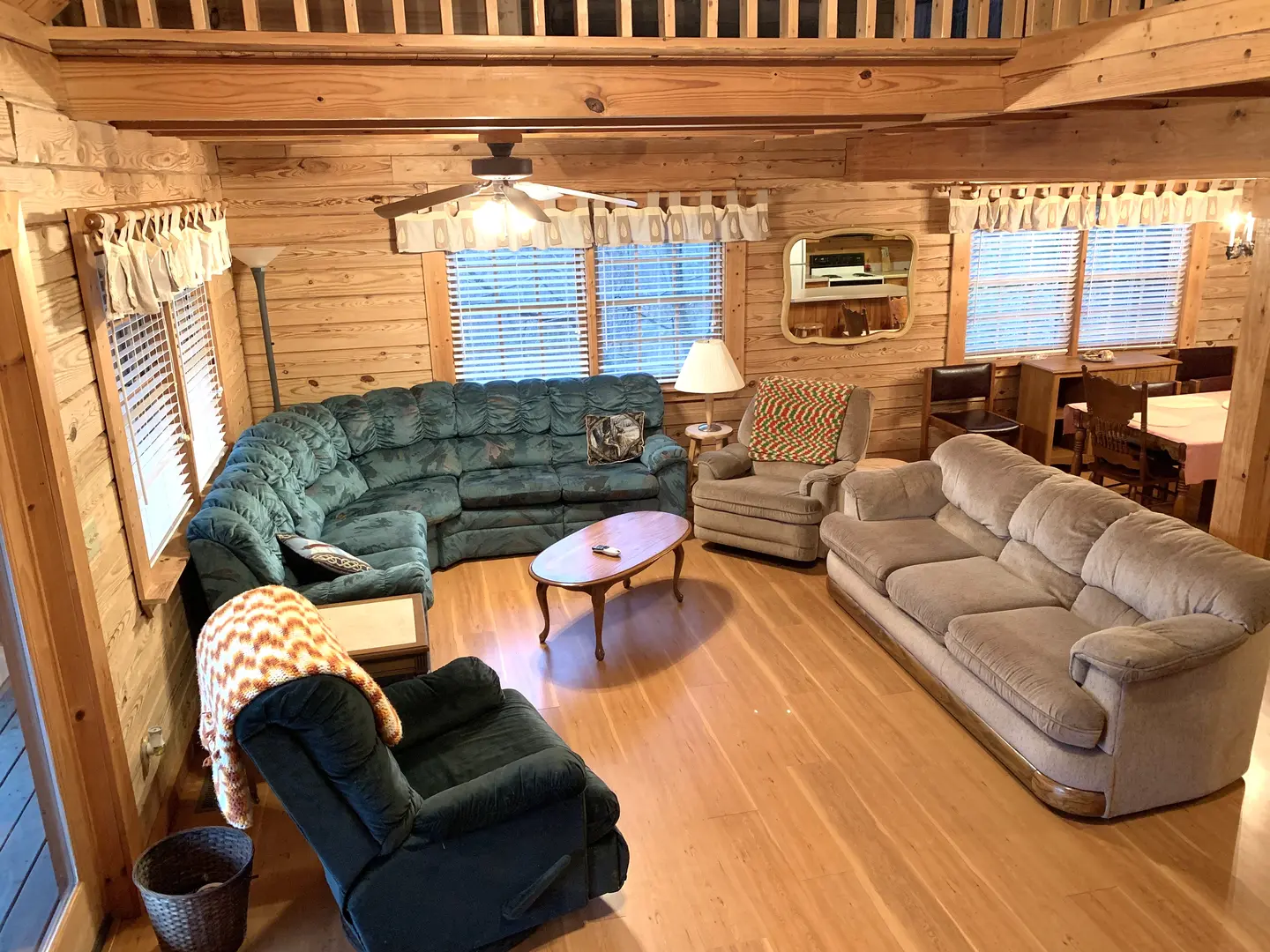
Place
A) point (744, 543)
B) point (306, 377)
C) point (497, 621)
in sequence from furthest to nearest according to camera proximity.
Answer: point (306, 377) → point (744, 543) → point (497, 621)

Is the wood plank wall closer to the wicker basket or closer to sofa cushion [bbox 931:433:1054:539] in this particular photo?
the wicker basket

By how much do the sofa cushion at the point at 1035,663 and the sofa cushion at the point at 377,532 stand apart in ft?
8.74

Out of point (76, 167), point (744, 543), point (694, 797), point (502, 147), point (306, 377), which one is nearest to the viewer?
point (76, 167)

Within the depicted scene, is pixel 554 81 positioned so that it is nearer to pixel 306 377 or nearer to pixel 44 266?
pixel 44 266

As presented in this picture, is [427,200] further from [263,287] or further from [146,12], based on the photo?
[263,287]

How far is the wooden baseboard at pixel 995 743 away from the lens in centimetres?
327

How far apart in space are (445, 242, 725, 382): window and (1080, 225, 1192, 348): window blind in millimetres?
3061

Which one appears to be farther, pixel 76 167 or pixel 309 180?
pixel 309 180

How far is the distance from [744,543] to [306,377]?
3.02 m

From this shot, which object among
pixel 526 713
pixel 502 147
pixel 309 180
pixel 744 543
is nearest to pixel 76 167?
pixel 502 147

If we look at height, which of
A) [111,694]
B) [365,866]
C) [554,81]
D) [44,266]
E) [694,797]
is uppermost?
[554,81]

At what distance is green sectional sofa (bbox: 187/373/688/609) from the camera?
483 cm

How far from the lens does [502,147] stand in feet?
12.6

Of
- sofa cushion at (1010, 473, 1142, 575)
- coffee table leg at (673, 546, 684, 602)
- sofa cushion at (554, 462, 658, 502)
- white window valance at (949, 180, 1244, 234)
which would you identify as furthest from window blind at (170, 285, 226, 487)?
white window valance at (949, 180, 1244, 234)
